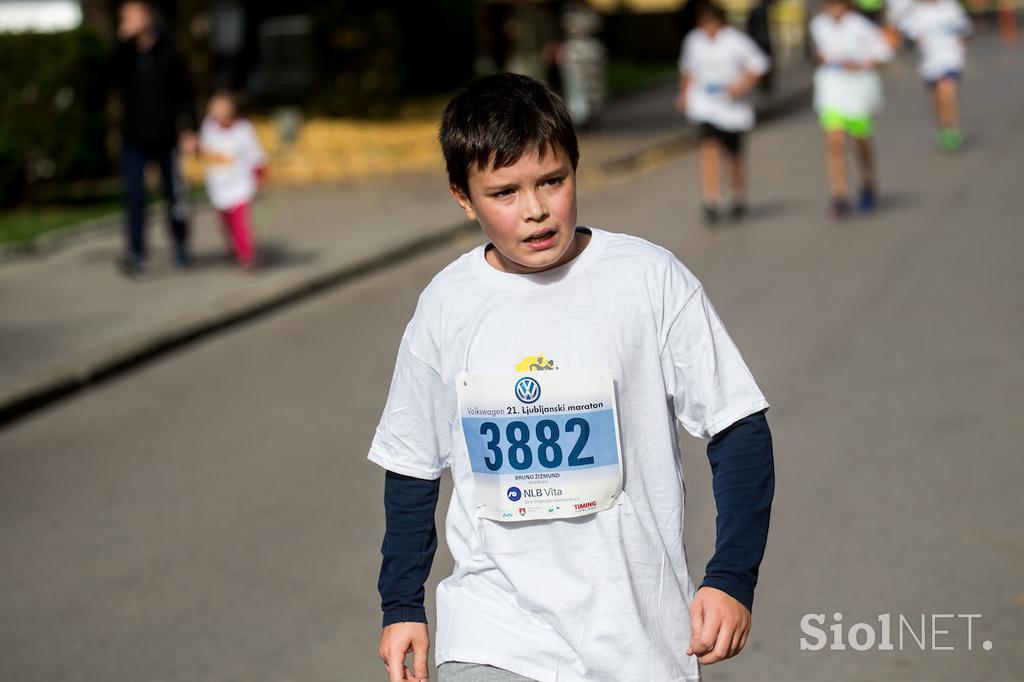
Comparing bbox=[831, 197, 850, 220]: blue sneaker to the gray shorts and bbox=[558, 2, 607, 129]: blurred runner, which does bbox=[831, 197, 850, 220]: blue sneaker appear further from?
the gray shorts

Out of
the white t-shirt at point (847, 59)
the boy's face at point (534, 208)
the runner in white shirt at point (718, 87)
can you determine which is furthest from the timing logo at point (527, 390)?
the white t-shirt at point (847, 59)

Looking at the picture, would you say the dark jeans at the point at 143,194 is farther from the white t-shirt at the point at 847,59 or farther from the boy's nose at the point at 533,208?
the boy's nose at the point at 533,208

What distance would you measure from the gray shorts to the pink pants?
31.9 ft

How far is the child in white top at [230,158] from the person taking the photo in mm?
11984

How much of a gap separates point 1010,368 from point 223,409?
4.18 meters


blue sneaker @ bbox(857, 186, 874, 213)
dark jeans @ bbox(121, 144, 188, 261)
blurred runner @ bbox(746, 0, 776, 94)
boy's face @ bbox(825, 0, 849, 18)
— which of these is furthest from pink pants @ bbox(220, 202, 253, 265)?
blurred runner @ bbox(746, 0, 776, 94)

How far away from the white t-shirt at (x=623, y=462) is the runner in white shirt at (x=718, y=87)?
1081 centimetres

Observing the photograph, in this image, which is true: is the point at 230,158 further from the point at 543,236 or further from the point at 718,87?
the point at 543,236

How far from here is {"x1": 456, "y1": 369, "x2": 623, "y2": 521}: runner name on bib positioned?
269 centimetres

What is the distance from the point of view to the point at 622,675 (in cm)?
263

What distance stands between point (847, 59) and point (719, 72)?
1.09m

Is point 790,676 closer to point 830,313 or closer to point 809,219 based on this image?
point 830,313

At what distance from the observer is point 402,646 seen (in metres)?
2.78

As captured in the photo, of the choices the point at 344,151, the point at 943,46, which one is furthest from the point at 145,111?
the point at 943,46
